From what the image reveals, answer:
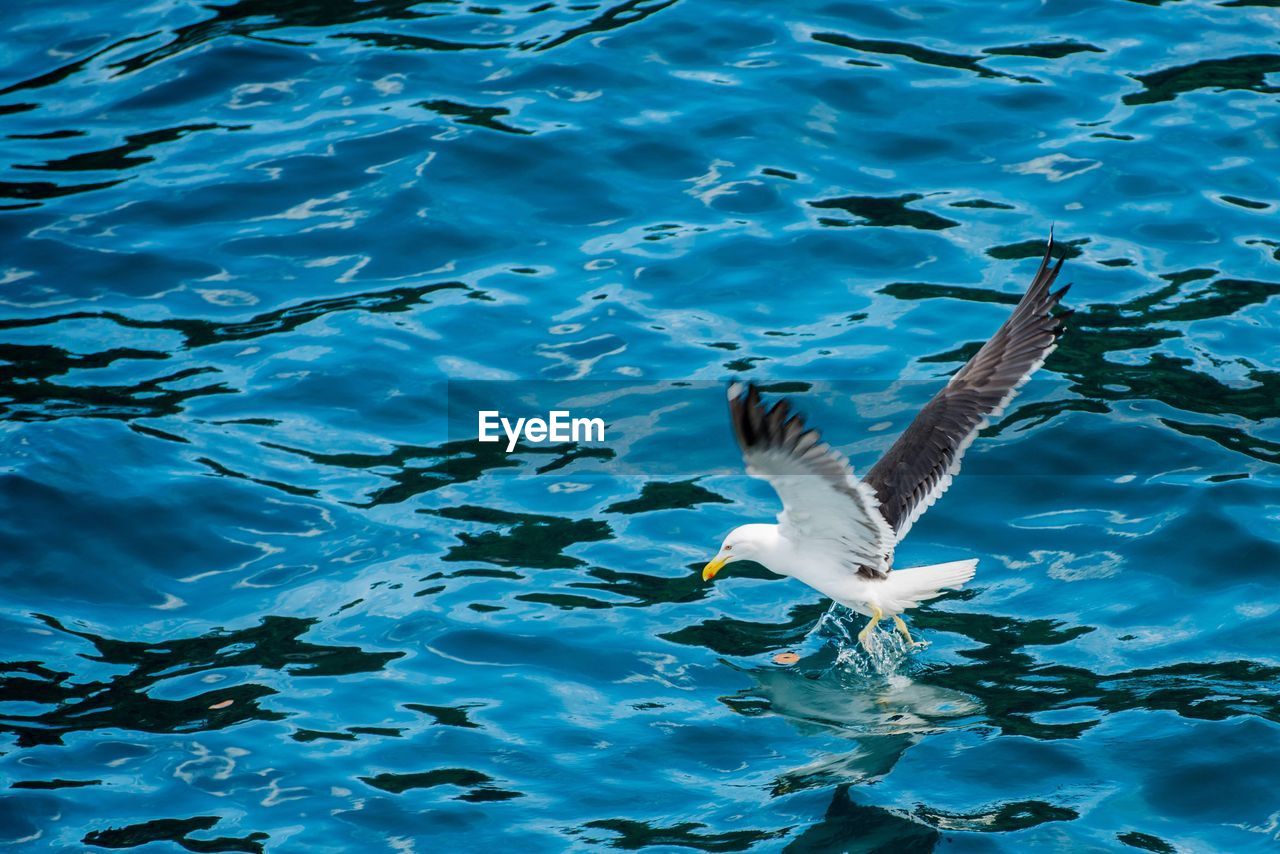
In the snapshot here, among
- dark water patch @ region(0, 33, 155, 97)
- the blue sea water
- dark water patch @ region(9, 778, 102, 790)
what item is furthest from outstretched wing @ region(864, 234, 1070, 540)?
dark water patch @ region(0, 33, 155, 97)

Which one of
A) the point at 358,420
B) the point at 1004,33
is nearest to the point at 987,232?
the point at 1004,33

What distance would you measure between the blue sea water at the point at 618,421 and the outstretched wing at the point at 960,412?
0.81 meters

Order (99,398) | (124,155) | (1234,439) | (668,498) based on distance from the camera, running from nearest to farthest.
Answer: (1234,439), (668,498), (99,398), (124,155)

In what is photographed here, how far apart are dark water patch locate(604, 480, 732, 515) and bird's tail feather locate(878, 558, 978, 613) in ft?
6.21

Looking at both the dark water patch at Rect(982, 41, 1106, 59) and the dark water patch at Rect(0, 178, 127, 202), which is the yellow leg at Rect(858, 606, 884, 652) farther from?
the dark water patch at Rect(0, 178, 127, 202)

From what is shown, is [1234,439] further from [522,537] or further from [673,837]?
[673,837]

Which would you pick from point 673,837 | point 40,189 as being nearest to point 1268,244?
point 673,837

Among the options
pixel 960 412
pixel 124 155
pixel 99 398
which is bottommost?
pixel 960 412

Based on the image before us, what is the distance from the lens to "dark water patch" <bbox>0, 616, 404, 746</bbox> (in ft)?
27.0

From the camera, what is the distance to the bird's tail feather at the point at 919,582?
8.38 m

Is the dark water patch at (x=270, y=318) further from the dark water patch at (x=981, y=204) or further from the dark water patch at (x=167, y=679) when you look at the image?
the dark water patch at (x=981, y=204)

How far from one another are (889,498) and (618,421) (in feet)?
8.72

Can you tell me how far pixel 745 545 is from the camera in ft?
29.3

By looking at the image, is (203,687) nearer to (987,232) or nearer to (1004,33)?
(987,232)
